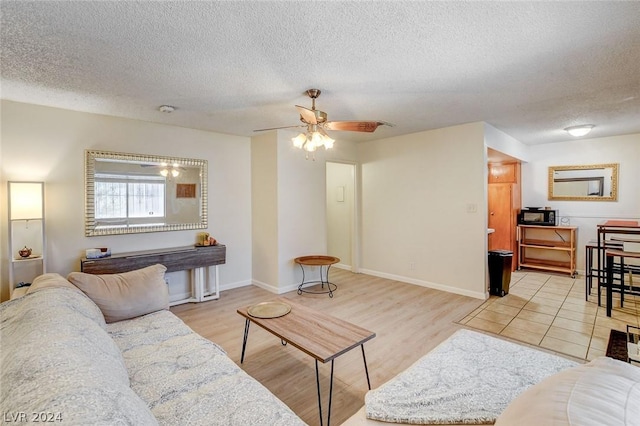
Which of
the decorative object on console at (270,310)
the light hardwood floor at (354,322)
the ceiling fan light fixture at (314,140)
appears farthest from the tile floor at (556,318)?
the ceiling fan light fixture at (314,140)

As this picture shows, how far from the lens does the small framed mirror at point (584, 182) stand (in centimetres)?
510

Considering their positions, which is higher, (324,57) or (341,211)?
(324,57)

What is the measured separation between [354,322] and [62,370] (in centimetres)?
277

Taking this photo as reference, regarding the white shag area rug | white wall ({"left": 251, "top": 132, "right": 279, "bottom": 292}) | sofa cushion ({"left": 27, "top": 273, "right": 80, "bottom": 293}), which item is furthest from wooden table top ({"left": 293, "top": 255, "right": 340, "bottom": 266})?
sofa cushion ({"left": 27, "top": 273, "right": 80, "bottom": 293})

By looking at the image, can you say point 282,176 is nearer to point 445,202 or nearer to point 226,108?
point 226,108

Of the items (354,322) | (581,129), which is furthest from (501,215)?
(354,322)

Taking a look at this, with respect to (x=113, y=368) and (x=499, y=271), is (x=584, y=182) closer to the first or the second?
(x=499, y=271)

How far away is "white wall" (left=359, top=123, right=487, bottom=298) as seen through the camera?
13.5 ft

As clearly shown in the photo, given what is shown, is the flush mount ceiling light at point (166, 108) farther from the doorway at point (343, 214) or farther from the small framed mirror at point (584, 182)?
the small framed mirror at point (584, 182)

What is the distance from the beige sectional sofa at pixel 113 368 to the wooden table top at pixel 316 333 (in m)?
0.39

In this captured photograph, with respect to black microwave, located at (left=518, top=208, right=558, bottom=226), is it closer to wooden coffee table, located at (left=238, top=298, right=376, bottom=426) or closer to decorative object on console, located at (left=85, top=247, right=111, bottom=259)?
wooden coffee table, located at (left=238, top=298, right=376, bottom=426)

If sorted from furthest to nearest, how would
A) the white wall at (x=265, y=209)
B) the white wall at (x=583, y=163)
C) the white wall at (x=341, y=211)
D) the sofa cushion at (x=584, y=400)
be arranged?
the white wall at (x=341, y=211)
the white wall at (x=583, y=163)
the white wall at (x=265, y=209)
the sofa cushion at (x=584, y=400)

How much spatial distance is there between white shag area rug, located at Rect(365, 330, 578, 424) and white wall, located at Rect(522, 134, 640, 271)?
4.99 meters

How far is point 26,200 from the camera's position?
3.03 m
